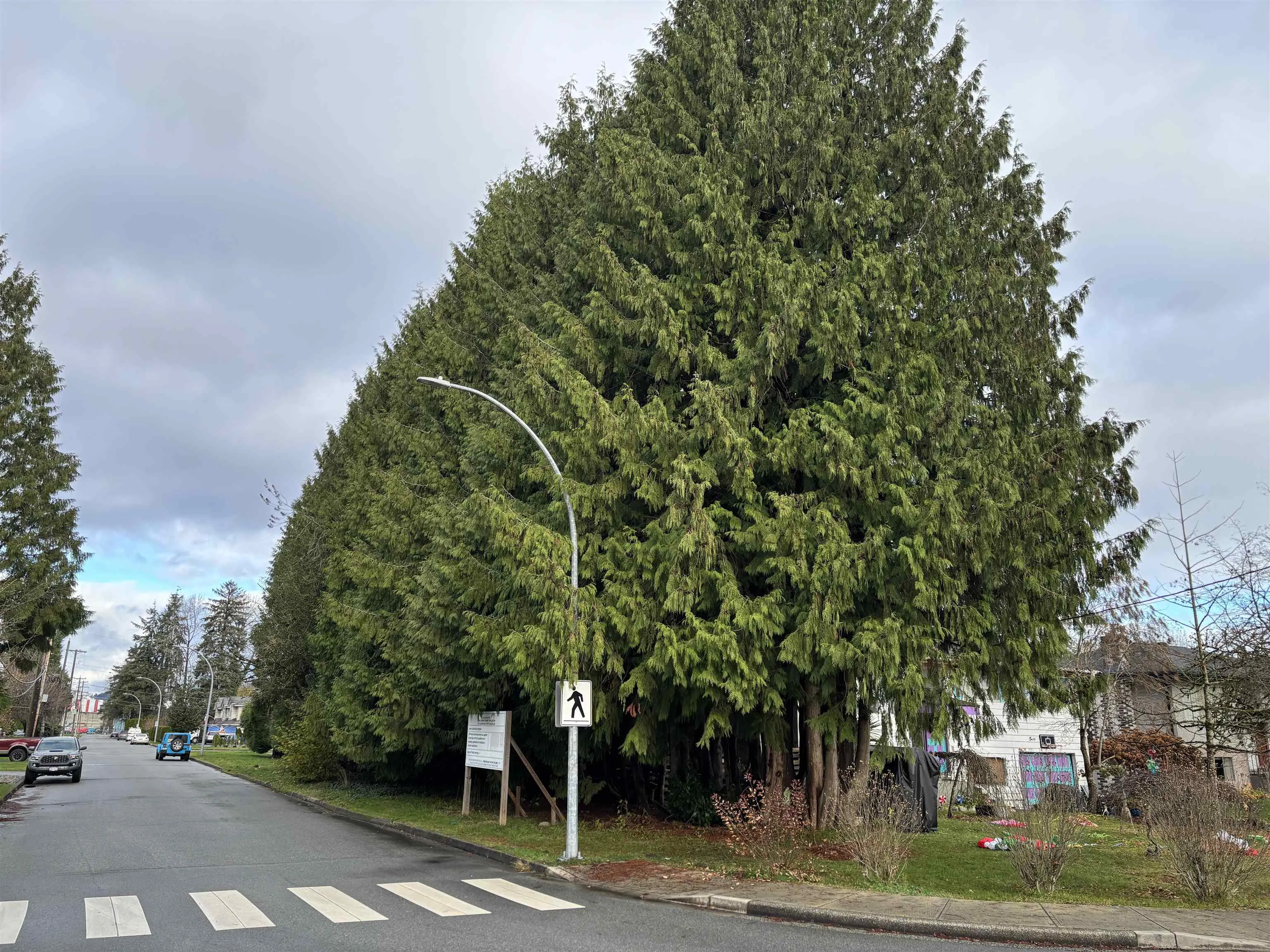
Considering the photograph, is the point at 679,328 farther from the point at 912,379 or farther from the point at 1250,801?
the point at 1250,801

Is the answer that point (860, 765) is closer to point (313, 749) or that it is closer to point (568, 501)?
point (568, 501)

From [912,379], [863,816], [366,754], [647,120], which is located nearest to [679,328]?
[912,379]

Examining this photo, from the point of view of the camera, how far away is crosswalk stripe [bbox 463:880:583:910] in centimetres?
905

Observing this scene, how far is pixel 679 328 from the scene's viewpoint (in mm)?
14125

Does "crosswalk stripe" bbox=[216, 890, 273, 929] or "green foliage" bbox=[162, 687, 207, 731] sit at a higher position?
"crosswalk stripe" bbox=[216, 890, 273, 929]

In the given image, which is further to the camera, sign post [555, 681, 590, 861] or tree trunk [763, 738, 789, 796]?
tree trunk [763, 738, 789, 796]

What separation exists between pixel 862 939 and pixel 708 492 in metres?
7.38

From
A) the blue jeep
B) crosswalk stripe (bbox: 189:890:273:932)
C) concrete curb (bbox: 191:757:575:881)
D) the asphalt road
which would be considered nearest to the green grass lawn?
concrete curb (bbox: 191:757:575:881)

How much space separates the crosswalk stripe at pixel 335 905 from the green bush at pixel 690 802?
860 centimetres

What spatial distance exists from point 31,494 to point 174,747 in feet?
84.3

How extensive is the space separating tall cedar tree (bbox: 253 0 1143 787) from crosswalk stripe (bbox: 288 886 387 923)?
13.1 feet

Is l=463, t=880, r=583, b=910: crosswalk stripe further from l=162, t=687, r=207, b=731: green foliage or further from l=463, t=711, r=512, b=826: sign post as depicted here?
l=162, t=687, r=207, b=731: green foliage

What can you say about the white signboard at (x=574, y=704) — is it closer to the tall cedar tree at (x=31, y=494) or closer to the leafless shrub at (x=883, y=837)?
the leafless shrub at (x=883, y=837)

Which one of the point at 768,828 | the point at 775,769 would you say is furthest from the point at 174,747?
the point at 768,828
